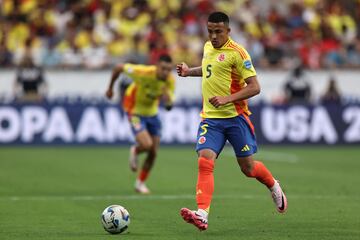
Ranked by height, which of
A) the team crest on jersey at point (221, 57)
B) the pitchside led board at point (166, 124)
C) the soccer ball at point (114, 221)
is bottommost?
the pitchside led board at point (166, 124)

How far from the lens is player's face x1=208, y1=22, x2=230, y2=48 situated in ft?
35.6

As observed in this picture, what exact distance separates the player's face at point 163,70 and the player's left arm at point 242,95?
504 centimetres

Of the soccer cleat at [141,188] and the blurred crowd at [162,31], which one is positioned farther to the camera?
the blurred crowd at [162,31]

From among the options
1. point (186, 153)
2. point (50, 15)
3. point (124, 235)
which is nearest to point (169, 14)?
point (50, 15)

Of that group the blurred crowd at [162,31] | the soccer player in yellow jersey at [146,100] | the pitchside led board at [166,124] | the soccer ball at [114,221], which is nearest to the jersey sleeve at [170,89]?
the soccer player in yellow jersey at [146,100]

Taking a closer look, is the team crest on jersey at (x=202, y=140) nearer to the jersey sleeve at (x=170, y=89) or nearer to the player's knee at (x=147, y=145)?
the jersey sleeve at (x=170, y=89)

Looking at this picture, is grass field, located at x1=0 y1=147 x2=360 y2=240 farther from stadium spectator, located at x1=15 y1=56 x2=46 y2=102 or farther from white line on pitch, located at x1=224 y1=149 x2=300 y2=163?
stadium spectator, located at x1=15 y1=56 x2=46 y2=102

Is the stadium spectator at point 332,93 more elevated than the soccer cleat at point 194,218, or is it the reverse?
the soccer cleat at point 194,218

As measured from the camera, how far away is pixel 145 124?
16625 mm

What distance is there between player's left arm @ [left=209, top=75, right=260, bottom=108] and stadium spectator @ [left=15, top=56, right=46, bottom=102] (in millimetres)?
16915

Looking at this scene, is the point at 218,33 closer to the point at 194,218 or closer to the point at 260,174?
the point at 260,174

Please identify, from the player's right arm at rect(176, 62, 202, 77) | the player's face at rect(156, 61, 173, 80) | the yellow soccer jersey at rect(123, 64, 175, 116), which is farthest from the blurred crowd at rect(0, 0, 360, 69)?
the player's right arm at rect(176, 62, 202, 77)

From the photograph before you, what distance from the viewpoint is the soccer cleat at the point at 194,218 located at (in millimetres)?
10048

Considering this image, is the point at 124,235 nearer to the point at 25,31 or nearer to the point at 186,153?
the point at 186,153
